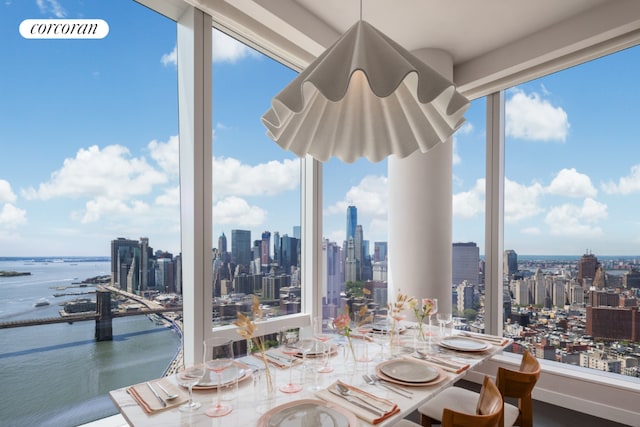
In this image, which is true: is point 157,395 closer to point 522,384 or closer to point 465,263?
point 522,384

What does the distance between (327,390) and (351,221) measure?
7.42ft

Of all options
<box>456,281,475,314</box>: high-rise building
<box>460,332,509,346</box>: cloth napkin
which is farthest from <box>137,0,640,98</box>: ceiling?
<box>460,332,509,346</box>: cloth napkin

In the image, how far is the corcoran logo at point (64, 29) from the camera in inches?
75.9

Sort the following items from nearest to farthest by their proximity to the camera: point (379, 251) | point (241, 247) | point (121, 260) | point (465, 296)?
point (121, 260), point (241, 247), point (465, 296), point (379, 251)

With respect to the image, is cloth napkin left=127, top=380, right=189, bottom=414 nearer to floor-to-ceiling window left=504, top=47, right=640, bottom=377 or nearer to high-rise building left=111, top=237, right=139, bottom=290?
high-rise building left=111, top=237, right=139, bottom=290

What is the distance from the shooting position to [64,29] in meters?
2.03

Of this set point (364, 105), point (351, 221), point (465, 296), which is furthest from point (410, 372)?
point (465, 296)

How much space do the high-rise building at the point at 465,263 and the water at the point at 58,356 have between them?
2.78m

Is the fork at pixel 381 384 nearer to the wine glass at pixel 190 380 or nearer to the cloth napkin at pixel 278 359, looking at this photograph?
the cloth napkin at pixel 278 359

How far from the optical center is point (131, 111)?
226 centimetres

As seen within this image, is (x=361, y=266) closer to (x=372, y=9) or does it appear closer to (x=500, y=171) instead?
(x=500, y=171)

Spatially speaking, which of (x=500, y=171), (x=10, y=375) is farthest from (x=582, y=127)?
(x=10, y=375)

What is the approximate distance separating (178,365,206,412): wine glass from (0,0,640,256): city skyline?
1115 mm

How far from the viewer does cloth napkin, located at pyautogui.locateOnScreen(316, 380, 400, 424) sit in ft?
4.08
